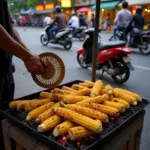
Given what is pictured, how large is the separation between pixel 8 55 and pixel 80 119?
A: 3.03ft

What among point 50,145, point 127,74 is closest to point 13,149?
point 50,145

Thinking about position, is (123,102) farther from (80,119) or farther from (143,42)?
(143,42)

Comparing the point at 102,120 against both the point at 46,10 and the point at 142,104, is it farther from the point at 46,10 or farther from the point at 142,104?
the point at 46,10

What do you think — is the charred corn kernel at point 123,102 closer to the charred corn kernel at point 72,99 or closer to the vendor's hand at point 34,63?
the charred corn kernel at point 72,99

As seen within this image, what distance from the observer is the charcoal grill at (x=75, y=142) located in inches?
52.5

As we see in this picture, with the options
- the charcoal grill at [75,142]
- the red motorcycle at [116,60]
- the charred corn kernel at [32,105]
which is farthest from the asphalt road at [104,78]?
the charred corn kernel at [32,105]

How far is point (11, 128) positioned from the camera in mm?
1698

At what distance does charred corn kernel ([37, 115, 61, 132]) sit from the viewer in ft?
4.70

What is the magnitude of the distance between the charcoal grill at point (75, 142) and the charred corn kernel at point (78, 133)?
0.14ft

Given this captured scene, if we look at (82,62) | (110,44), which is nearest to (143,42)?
(82,62)

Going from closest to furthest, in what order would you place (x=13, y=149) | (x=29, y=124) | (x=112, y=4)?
(x=29, y=124) < (x=13, y=149) < (x=112, y=4)

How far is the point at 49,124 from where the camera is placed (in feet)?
4.78

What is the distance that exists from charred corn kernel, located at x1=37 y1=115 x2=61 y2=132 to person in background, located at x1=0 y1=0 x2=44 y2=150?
15.2 inches

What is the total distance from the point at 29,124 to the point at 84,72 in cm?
465
